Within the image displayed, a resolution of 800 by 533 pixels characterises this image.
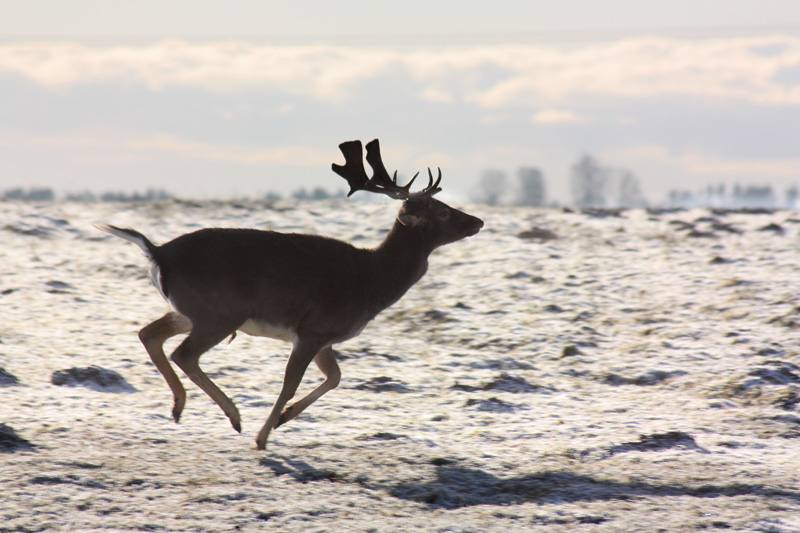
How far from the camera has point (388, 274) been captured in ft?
22.3

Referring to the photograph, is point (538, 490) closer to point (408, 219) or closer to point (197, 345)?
point (408, 219)

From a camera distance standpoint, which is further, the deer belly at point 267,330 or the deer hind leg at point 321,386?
the deer hind leg at point 321,386

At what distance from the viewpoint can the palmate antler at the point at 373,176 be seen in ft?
22.8

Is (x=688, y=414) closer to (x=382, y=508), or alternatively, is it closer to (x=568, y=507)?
(x=568, y=507)

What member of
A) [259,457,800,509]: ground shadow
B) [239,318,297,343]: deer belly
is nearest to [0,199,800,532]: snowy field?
[259,457,800,509]: ground shadow

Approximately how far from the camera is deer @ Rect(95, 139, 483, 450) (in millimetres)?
6059

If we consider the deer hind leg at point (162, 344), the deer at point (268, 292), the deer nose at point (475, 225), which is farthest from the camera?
the deer nose at point (475, 225)

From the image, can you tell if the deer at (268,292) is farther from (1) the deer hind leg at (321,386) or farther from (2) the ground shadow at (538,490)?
(2) the ground shadow at (538,490)

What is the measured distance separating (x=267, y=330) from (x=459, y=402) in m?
2.25

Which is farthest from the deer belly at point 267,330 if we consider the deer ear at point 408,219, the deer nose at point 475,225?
the deer nose at point 475,225

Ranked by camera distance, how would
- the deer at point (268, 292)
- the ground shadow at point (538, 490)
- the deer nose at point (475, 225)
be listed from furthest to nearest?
the deer nose at point (475, 225) < the deer at point (268, 292) < the ground shadow at point (538, 490)

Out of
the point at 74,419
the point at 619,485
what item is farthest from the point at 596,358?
the point at 74,419

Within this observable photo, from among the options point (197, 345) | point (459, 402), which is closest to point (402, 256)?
point (459, 402)

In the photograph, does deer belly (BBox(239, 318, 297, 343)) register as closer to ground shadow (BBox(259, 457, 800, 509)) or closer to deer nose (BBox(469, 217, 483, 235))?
ground shadow (BBox(259, 457, 800, 509))
